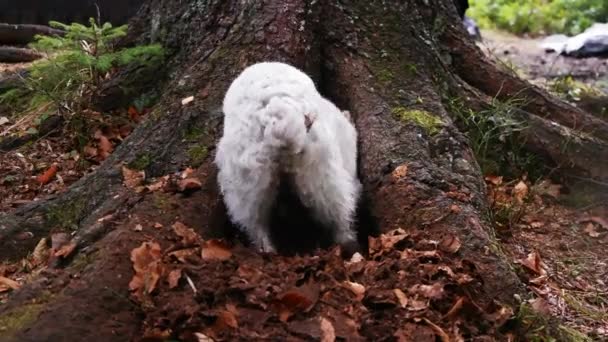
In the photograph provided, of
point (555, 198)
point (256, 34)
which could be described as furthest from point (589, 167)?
point (256, 34)

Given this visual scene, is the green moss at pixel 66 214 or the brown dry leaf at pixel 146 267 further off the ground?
the brown dry leaf at pixel 146 267

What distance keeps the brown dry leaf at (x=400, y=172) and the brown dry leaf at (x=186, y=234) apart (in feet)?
3.40

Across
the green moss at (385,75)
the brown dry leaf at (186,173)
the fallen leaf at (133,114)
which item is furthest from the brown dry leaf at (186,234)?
the fallen leaf at (133,114)

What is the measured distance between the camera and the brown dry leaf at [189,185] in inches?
142

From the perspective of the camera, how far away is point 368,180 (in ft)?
12.8

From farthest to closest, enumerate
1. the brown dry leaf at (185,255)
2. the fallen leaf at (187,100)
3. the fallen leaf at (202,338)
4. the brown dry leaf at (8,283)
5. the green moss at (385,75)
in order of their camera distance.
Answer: the green moss at (385,75) < the fallen leaf at (187,100) < the brown dry leaf at (8,283) < the brown dry leaf at (185,255) < the fallen leaf at (202,338)

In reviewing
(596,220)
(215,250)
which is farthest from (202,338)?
(596,220)

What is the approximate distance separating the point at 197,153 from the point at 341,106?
1005mm

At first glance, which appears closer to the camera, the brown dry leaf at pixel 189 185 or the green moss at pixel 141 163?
the brown dry leaf at pixel 189 185

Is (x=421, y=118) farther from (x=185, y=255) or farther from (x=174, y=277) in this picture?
(x=174, y=277)

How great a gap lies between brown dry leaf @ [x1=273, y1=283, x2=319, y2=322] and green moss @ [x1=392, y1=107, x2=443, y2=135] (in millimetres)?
1554

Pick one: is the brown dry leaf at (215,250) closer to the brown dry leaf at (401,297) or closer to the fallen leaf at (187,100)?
the brown dry leaf at (401,297)

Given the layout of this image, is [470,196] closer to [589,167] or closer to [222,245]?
[222,245]

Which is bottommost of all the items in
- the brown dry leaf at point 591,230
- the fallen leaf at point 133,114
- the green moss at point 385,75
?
the brown dry leaf at point 591,230
